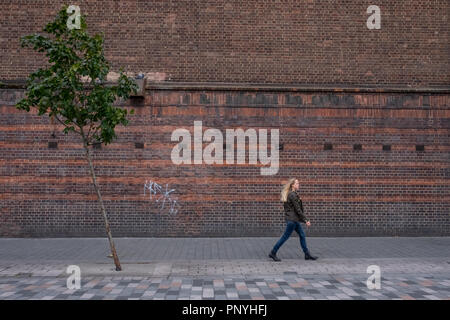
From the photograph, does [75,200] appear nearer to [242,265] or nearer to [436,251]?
[242,265]

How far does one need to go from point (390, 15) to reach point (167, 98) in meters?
7.75

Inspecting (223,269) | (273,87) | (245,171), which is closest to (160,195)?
(245,171)

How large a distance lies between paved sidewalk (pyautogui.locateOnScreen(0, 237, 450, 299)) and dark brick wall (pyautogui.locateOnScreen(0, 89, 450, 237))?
906mm

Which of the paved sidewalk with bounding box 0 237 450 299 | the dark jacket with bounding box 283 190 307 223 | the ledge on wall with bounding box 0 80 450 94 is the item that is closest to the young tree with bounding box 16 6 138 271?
the paved sidewalk with bounding box 0 237 450 299

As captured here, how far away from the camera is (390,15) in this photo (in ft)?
39.2

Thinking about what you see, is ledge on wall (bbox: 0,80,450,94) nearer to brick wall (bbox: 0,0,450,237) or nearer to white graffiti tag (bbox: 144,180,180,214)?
brick wall (bbox: 0,0,450,237)

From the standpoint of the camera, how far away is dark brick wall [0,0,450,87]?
38.2ft

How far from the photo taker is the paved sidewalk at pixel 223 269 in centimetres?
588

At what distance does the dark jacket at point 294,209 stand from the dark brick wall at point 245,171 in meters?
3.15

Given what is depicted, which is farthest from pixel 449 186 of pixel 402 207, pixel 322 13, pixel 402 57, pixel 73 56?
pixel 73 56

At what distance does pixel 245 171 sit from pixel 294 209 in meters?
3.42

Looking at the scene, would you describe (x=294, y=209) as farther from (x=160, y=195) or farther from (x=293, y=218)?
(x=160, y=195)

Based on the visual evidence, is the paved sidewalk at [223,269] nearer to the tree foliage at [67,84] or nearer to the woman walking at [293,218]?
the woman walking at [293,218]

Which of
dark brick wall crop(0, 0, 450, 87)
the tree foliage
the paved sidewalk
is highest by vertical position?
dark brick wall crop(0, 0, 450, 87)
